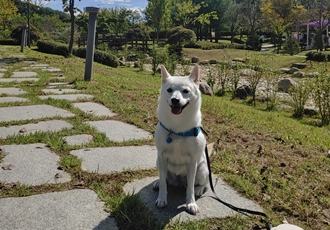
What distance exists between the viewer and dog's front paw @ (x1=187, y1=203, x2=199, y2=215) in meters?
2.45

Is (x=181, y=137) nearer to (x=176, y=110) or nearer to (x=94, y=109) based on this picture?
(x=176, y=110)

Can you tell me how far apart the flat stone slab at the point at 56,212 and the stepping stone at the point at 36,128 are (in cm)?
176

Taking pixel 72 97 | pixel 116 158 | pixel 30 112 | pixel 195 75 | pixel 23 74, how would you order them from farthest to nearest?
pixel 23 74
pixel 72 97
pixel 30 112
pixel 116 158
pixel 195 75

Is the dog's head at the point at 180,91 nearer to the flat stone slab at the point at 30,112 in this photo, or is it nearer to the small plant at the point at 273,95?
the flat stone slab at the point at 30,112

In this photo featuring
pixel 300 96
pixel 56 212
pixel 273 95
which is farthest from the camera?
pixel 273 95

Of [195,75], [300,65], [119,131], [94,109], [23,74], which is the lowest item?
[119,131]

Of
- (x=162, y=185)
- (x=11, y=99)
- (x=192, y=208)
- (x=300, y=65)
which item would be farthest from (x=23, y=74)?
(x=300, y=65)

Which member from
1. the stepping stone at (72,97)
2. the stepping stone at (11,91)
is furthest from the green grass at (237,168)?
the stepping stone at (11,91)

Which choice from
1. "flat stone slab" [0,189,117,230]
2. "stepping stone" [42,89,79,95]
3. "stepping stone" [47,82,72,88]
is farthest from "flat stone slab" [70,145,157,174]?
"stepping stone" [47,82,72,88]

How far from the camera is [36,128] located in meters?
4.32

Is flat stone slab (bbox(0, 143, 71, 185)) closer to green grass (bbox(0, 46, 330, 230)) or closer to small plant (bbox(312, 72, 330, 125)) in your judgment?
green grass (bbox(0, 46, 330, 230))

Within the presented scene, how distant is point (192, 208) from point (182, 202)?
18 centimetres

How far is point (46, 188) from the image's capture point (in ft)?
8.84

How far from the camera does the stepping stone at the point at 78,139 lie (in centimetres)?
385
